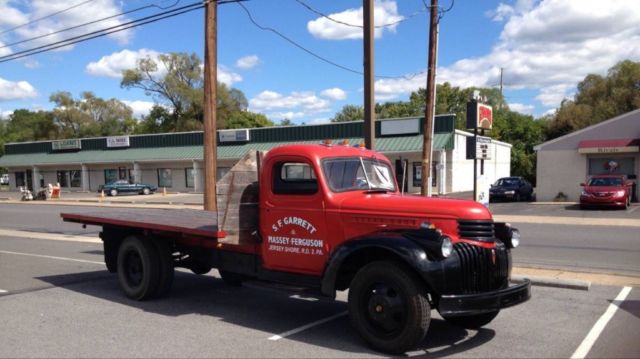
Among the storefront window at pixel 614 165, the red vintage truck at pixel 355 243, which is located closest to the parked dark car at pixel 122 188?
the storefront window at pixel 614 165

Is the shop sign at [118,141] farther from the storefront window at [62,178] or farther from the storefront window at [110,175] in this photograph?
the storefront window at [62,178]

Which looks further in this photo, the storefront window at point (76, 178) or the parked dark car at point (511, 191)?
the storefront window at point (76, 178)

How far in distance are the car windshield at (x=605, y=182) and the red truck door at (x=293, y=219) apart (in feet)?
70.9

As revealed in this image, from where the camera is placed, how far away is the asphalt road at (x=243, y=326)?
532 cm

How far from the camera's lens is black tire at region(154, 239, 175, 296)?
750cm

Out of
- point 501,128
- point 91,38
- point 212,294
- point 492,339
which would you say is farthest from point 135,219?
point 501,128

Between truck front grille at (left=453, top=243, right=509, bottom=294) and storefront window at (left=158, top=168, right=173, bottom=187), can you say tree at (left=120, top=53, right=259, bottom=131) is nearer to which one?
storefront window at (left=158, top=168, right=173, bottom=187)

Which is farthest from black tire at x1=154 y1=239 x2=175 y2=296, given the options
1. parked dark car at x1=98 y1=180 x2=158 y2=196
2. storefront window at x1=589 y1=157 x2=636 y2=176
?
parked dark car at x1=98 y1=180 x2=158 y2=196

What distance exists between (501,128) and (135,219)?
5557 cm

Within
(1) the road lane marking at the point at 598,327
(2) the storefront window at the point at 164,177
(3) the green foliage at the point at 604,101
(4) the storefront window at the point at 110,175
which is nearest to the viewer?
(1) the road lane marking at the point at 598,327

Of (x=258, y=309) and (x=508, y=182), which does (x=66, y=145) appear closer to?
(x=508, y=182)

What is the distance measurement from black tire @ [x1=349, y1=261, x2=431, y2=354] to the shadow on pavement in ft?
0.76

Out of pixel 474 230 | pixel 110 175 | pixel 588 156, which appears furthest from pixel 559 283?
pixel 110 175

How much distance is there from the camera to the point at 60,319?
659cm
